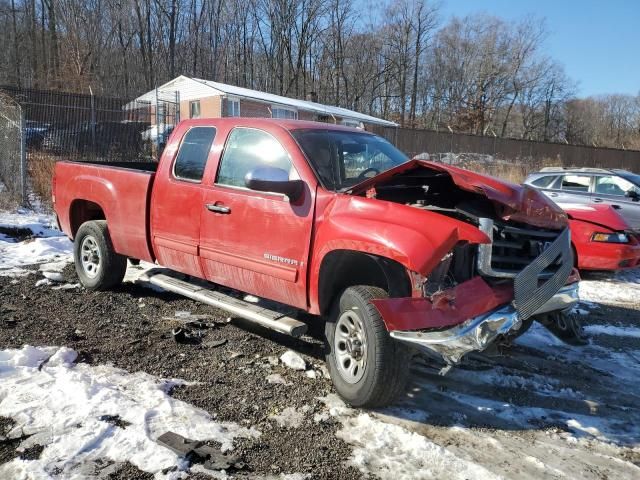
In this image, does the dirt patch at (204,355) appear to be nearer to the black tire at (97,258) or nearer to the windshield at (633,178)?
the black tire at (97,258)

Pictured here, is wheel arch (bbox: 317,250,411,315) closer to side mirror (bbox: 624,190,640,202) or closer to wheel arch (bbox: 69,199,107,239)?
wheel arch (bbox: 69,199,107,239)

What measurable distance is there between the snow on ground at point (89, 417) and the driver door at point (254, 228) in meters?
1.05

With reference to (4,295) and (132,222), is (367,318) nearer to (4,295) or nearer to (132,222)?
(132,222)

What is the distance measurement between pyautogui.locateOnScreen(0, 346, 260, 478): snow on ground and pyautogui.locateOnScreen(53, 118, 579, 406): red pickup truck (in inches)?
36.6

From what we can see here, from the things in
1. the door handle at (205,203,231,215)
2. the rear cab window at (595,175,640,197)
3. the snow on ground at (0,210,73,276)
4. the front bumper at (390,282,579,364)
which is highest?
the rear cab window at (595,175,640,197)

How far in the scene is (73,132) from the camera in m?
16.7

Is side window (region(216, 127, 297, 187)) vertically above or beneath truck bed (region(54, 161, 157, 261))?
above

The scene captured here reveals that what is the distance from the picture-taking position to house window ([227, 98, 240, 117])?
29.1m

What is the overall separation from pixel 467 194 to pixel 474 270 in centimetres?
78

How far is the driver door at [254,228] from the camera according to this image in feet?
12.9

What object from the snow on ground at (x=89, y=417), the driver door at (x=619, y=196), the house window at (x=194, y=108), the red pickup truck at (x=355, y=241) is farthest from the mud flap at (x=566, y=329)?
the house window at (x=194, y=108)

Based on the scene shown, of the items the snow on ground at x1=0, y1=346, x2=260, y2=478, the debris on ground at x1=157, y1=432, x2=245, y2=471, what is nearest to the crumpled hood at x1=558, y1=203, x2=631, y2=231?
the snow on ground at x1=0, y1=346, x2=260, y2=478

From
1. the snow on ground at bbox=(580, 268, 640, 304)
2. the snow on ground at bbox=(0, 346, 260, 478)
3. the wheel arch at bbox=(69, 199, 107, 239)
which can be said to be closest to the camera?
the snow on ground at bbox=(0, 346, 260, 478)

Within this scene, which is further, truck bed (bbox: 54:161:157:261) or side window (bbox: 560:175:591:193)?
side window (bbox: 560:175:591:193)
